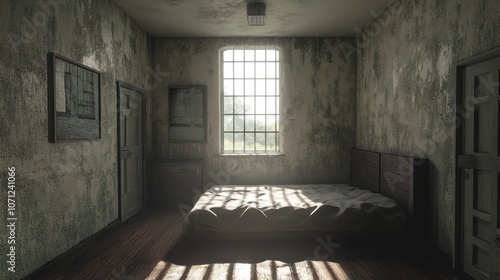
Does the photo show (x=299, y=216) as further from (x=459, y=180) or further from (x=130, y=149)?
(x=130, y=149)

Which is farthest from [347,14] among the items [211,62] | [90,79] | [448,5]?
[90,79]

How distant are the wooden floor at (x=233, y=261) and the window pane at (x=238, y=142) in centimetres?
262

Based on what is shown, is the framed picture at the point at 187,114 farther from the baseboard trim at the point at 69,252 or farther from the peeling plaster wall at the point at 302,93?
the baseboard trim at the point at 69,252

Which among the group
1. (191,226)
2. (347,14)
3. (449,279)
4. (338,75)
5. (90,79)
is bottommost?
(449,279)

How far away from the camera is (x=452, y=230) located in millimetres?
3340

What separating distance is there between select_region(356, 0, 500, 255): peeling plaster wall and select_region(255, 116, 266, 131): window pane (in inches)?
79.7

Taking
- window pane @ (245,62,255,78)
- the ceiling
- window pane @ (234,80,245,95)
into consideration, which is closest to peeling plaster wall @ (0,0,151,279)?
the ceiling

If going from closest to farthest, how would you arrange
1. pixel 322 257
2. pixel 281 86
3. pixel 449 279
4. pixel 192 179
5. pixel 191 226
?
pixel 449 279, pixel 322 257, pixel 191 226, pixel 192 179, pixel 281 86

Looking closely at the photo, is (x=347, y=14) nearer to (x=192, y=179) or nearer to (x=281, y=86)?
(x=281, y=86)

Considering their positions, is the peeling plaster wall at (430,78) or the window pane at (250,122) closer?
the peeling plaster wall at (430,78)

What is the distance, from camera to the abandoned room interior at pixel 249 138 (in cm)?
298

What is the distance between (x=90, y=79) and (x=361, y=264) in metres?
3.54

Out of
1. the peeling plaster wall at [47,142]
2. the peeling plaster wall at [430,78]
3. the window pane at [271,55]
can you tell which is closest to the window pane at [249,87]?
the window pane at [271,55]

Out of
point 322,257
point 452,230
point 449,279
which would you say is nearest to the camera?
point 449,279
